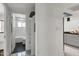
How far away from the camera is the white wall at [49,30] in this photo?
1320 millimetres

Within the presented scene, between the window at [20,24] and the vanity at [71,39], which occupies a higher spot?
the window at [20,24]

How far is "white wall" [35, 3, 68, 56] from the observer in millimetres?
1320

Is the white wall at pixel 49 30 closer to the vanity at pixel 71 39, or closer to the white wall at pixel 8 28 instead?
the vanity at pixel 71 39

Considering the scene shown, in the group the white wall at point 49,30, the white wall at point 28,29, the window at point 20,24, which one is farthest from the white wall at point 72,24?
the window at point 20,24

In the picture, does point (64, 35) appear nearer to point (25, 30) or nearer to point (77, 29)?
point (77, 29)

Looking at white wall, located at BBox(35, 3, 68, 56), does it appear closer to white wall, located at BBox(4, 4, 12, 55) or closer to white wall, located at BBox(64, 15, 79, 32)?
white wall, located at BBox(64, 15, 79, 32)

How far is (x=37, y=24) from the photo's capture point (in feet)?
4.42

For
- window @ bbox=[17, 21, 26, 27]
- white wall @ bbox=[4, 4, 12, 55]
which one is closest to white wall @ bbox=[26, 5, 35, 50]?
window @ bbox=[17, 21, 26, 27]

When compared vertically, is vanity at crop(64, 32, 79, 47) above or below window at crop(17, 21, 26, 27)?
below

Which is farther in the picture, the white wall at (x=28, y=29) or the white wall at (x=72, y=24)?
the white wall at (x=28, y=29)

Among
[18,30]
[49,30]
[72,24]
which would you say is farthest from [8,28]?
[72,24]

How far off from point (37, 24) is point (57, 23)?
32 cm

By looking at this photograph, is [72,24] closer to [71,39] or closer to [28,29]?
[71,39]

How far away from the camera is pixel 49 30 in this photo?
1340 mm
